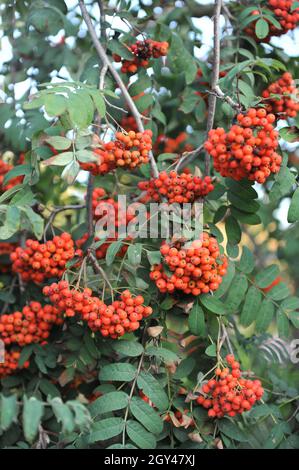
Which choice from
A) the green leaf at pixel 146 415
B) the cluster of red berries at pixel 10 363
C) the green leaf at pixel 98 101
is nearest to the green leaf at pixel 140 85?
the green leaf at pixel 98 101

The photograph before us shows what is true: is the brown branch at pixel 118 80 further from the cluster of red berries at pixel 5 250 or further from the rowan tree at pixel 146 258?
the cluster of red berries at pixel 5 250

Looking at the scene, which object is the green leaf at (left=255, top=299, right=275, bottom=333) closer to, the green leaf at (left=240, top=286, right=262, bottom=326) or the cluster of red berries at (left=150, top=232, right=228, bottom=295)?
the green leaf at (left=240, top=286, right=262, bottom=326)

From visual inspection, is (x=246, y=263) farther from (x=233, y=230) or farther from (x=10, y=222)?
(x=10, y=222)

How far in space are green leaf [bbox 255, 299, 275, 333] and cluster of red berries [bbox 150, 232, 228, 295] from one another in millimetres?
323

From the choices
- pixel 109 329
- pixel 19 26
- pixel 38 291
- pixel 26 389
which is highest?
pixel 19 26

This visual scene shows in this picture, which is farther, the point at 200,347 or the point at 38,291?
the point at 38,291

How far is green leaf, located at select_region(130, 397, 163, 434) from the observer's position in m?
2.29

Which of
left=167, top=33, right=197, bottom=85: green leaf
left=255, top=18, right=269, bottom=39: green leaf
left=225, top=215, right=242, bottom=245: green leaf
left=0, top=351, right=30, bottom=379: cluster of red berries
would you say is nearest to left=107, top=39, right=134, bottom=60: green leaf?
left=167, top=33, right=197, bottom=85: green leaf

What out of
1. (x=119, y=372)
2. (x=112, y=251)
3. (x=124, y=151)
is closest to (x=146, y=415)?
(x=119, y=372)

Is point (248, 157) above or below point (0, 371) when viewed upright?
above

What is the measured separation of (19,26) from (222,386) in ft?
7.17

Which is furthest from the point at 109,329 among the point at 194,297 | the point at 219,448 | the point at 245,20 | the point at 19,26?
the point at 19,26
